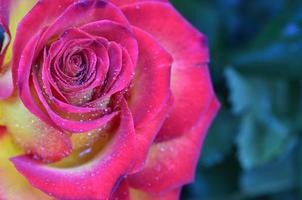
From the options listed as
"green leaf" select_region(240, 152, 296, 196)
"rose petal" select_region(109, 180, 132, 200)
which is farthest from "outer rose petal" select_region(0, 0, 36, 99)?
"green leaf" select_region(240, 152, 296, 196)

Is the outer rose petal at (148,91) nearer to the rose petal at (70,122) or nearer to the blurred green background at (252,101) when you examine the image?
the rose petal at (70,122)

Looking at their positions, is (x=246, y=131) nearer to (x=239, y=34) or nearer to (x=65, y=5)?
(x=239, y=34)

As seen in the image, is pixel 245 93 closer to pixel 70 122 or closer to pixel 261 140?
pixel 261 140

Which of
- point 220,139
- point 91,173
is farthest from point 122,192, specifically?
point 220,139

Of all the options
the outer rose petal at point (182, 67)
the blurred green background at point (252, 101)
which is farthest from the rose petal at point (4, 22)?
the blurred green background at point (252, 101)

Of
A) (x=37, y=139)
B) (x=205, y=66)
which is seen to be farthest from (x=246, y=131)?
(x=37, y=139)
